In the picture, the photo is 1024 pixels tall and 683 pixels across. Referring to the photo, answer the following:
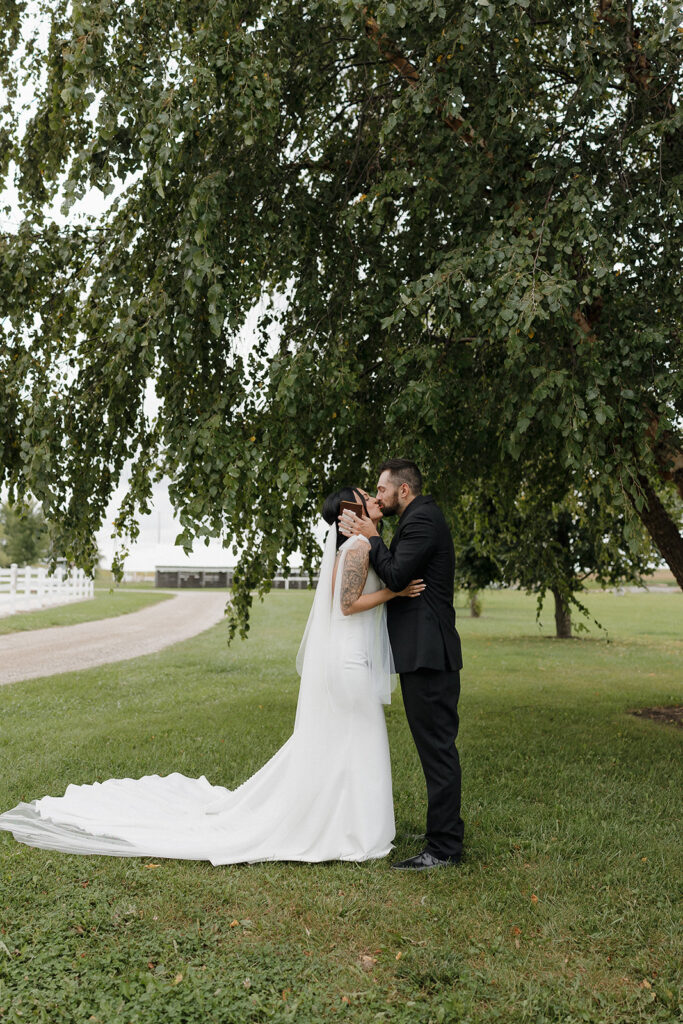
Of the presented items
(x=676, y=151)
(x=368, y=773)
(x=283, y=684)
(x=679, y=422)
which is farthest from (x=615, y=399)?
(x=283, y=684)

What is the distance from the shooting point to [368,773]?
5309 millimetres

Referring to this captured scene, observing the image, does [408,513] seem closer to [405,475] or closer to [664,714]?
[405,475]

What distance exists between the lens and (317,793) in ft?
17.6

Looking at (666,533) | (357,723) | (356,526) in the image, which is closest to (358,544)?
(356,526)

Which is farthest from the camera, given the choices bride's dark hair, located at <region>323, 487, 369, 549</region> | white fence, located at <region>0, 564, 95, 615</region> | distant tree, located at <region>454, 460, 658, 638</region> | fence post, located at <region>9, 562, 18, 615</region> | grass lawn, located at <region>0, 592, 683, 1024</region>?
white fence, located at <region>0, 564, 95, 615</region>

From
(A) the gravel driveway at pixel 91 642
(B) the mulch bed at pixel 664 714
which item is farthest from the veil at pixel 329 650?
(A) the gravel driveway at pixel 91 642

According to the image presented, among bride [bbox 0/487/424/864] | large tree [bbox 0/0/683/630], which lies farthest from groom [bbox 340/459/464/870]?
large tree [bbox 0/0/683/630]

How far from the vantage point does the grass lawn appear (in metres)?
3.63

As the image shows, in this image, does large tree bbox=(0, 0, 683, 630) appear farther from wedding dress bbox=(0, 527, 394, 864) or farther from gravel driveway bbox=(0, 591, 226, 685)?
gravel driveway bbox=(0, 591, 226, 685)

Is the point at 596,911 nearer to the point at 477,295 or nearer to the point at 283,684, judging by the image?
the point at 477,295

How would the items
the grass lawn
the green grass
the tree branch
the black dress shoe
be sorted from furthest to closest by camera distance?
the green grass
the tree branch
the black dress shoe
the grass lawn

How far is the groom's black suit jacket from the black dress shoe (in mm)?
1147

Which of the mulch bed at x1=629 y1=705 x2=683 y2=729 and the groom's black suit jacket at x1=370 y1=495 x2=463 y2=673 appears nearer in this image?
the groom's black suit jacket at x1=370 y1=495 x2=463 y2=673

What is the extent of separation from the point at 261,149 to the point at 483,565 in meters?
17.8
